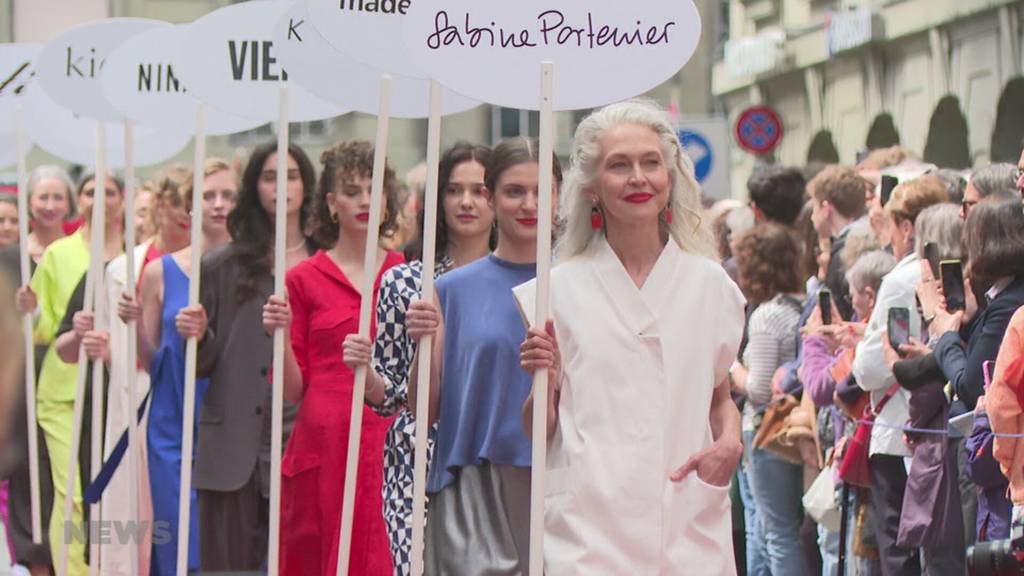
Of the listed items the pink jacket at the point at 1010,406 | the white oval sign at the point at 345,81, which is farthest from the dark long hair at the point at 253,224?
the pink jacket at the point at 1010,406

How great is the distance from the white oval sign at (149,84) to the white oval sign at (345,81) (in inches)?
57.6

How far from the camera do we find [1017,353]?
761 cm

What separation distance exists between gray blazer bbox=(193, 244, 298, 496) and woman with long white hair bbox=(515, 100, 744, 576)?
3.74m

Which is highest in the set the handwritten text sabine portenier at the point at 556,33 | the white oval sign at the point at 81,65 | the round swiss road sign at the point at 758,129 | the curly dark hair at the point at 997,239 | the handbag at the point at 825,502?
the round swiss road sign at the point at 758,129

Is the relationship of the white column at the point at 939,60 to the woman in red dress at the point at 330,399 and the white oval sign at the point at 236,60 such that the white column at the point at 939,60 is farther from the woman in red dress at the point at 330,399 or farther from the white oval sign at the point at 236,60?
the woman in red dress at the point at 330,399

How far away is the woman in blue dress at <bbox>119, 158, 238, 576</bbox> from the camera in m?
10.9

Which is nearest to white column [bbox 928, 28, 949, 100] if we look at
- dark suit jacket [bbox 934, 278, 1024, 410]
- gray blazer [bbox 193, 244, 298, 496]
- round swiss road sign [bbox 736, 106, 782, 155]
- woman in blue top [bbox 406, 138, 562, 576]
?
round swiss road sign [bbox 736, 106, 782, 155]

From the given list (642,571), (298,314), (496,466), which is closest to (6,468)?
(642,571)

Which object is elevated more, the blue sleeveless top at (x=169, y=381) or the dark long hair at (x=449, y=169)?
the dark long hair at (x=449, y=169)

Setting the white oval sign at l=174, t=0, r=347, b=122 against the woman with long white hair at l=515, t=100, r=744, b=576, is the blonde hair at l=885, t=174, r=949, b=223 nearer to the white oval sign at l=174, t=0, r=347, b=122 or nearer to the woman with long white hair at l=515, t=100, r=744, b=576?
the white oval sign at l=174, t=0, r=347, b=122

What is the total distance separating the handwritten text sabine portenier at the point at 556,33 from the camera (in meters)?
7.25

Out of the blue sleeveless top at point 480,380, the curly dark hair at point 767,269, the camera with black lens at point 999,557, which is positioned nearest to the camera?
the camera with black lens at point 999,557

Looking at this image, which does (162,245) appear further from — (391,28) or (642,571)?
(642,571)

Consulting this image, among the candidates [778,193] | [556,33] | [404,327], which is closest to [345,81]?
[404,327]
